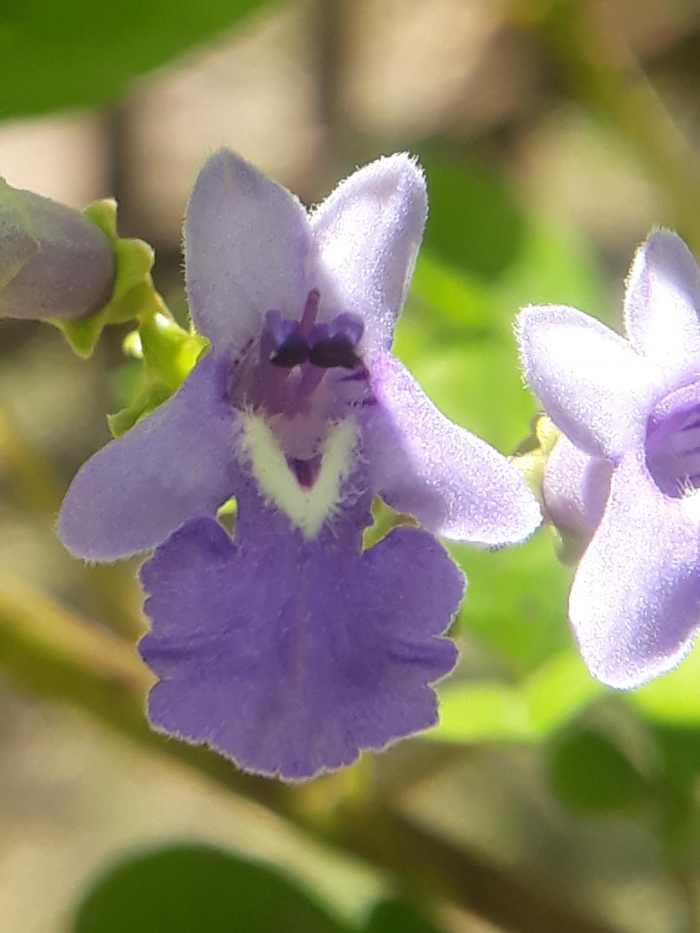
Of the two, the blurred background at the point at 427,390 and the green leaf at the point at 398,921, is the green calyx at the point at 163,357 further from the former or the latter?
the green leaf at the point at 398,921

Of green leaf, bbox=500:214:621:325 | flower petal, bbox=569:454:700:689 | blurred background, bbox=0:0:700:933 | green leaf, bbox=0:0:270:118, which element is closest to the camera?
flower petal, bbox=569:454:700:689

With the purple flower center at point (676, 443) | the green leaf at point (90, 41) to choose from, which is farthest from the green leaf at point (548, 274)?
the purple flower center at point (676, 443)

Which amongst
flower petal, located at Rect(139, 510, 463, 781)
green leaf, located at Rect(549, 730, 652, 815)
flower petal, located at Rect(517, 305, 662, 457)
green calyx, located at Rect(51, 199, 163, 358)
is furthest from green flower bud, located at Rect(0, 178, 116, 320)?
green leaf, located at Rect(549, 730, 652, 815)

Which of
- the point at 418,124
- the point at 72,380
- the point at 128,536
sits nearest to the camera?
the point at 128,536

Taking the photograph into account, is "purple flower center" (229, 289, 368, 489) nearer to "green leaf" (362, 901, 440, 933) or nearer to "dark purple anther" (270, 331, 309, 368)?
"dark purple anther" (270, 331, 309, 368)

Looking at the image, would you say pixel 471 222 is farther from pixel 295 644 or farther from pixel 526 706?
pixel 295 644

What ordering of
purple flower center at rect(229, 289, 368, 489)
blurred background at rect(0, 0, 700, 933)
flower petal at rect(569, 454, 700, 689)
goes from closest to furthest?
flower petal at rect(569, 454, 700, 689) → purple flower center at rect(229, 289, 368, 489) → blurred background at rect(0, 0, 700, 933)

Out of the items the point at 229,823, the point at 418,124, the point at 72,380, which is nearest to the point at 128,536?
the point at 229,823

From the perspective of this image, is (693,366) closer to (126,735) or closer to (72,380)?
(126,735)
